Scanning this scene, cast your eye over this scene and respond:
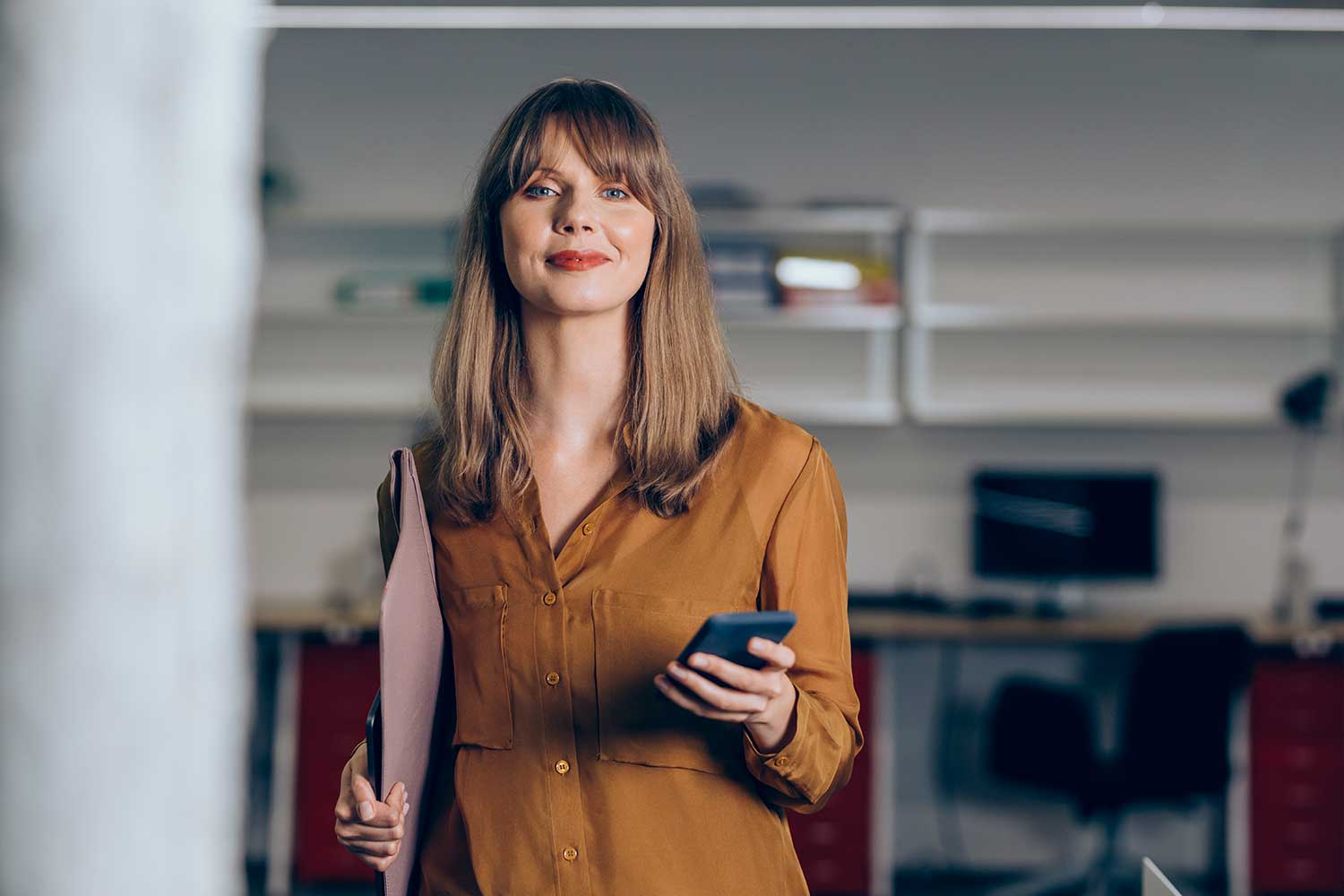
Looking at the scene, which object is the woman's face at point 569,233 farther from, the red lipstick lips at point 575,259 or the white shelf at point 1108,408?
the white shelf at point 1108,408

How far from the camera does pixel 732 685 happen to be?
90 centimetres

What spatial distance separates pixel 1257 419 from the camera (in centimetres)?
428

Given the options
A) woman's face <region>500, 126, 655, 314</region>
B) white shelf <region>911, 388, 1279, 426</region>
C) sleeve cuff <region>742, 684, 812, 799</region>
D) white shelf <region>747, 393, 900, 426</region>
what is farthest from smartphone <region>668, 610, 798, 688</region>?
white shelf <region>911, 388, 1279, 426</region>

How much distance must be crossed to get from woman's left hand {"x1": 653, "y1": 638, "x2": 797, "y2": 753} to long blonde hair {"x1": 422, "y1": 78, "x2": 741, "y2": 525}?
223mm

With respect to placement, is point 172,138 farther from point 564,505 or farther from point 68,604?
point 564,505

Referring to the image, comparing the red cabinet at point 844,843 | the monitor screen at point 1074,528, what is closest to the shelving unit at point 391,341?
the monitor screen at point 1074,528

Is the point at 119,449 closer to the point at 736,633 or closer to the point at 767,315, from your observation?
the point at 736,633

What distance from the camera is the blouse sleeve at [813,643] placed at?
1.00 metres

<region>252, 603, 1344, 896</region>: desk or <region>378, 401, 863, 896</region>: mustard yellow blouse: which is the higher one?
<region>378, 401, 863, 896</region>: mustard yellow blouse

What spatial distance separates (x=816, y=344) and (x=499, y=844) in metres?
3.69

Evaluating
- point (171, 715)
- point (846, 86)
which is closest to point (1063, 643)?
point (846, 86)

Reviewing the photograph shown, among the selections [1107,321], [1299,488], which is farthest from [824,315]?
[1299,488]

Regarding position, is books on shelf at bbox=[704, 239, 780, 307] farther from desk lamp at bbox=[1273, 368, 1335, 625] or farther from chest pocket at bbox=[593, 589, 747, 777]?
chest pocket at bbox=[593, 589, 747, 777]

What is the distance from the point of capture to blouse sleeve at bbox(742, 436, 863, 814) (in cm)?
100
